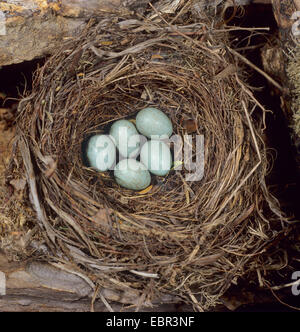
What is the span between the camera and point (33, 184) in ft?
4.69

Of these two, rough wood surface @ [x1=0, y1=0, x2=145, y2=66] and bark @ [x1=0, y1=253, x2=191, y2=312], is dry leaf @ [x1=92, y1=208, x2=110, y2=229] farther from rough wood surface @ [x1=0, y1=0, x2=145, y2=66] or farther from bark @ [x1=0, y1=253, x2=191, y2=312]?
rough wood surface @ [x1=0, y1=0, x2=145, y2=66]

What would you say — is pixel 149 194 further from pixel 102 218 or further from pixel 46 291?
pixel 46 291

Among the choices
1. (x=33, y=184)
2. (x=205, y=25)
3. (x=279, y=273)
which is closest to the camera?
(x=33, y=184)

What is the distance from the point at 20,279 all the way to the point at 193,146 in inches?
36.5

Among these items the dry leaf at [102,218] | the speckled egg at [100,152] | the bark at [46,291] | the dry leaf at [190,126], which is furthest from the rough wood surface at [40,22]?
the bark at [46,291]

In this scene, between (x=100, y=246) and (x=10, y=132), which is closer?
(x=100, y=246)

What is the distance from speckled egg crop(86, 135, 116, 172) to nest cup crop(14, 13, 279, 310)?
47 millimetres

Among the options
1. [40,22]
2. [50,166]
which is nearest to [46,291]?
[50,166]

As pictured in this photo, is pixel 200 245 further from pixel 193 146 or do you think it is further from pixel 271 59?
pixel 271 59

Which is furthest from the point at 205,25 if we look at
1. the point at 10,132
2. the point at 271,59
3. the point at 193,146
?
the point at 10,132

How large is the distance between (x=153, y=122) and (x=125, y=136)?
0.45 feet

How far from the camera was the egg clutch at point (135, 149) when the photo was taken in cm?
165

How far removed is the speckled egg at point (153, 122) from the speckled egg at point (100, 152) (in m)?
0.16

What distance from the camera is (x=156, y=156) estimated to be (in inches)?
66.2
